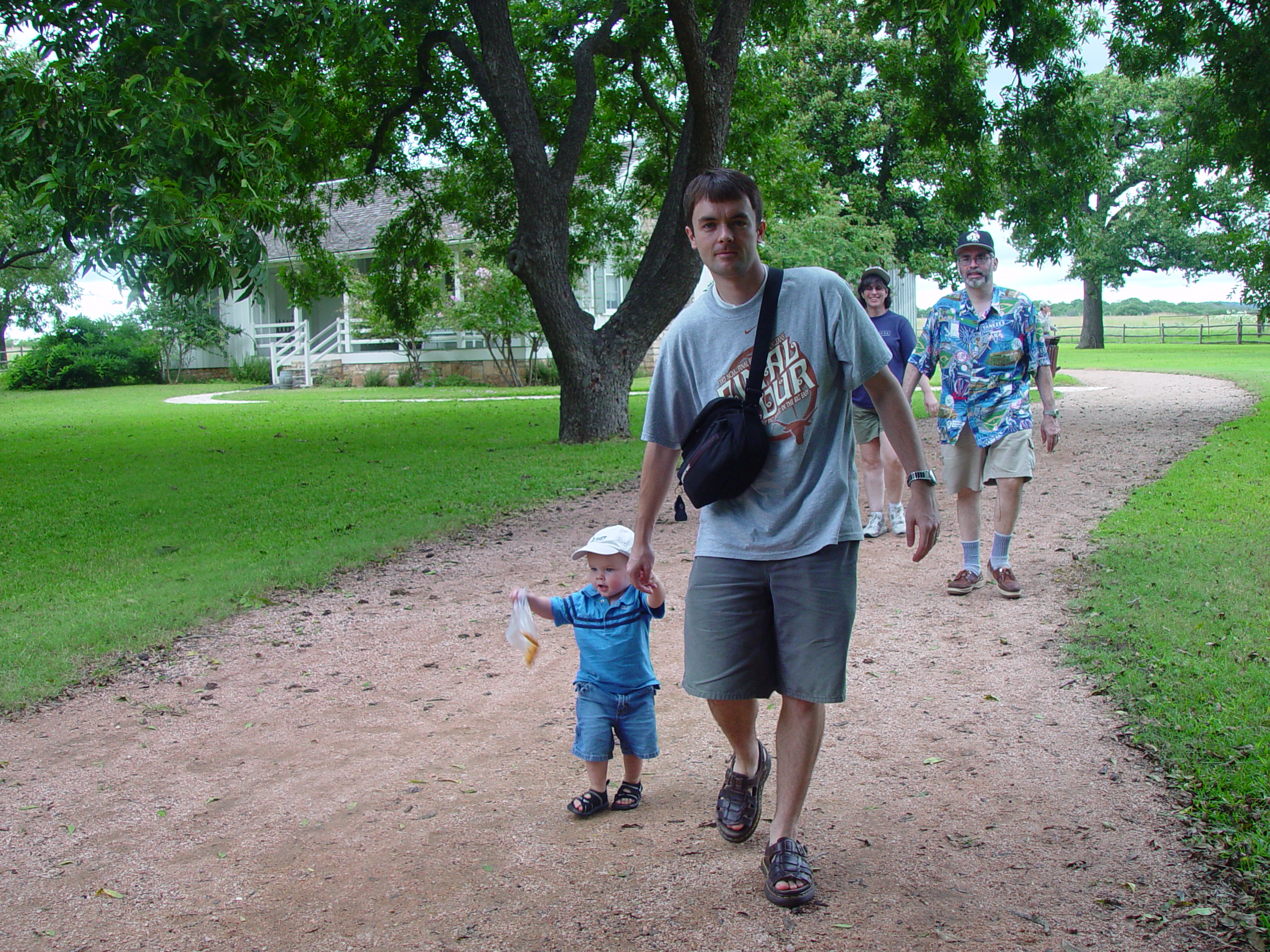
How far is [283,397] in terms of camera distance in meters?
29.2

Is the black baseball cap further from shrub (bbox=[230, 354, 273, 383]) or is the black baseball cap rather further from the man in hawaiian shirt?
shrub (bbox=[230, 354, 273, 383])

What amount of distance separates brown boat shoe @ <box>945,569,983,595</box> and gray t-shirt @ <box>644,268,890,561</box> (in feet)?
12.0

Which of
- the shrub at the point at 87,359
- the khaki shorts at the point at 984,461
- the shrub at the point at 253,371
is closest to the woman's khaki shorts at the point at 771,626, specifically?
the khaki shorts at the point at 984,461

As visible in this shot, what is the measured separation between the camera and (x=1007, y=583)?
257 inches

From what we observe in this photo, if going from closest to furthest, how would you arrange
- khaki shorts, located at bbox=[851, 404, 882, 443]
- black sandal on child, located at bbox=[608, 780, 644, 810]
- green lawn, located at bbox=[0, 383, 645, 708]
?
1. black sandal on child, located at bbox=[608, 780, 644, 810]
2. green lawn, located at bbox=[0, 383, 645, 708]
3. khaki shorts, located at bbox=[851, 404, 882, 443]

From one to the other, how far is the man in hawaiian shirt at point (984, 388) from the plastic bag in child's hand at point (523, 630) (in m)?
3.31

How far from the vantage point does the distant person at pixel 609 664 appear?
12.4 ft

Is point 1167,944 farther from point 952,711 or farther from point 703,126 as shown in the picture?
point 703,126

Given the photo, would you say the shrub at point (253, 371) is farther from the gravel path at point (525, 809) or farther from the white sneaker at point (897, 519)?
the gravel path at point (525, 809)

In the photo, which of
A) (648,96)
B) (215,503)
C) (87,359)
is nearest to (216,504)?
(215,503)

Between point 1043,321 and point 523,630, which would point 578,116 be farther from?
point 523,630

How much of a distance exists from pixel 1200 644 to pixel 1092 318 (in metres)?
58.7

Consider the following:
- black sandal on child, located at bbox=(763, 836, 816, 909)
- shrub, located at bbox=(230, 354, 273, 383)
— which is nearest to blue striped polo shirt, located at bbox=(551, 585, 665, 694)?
black sandal on child, located at bbox=(763, 836, 816, 909)

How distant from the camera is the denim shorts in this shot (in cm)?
382
